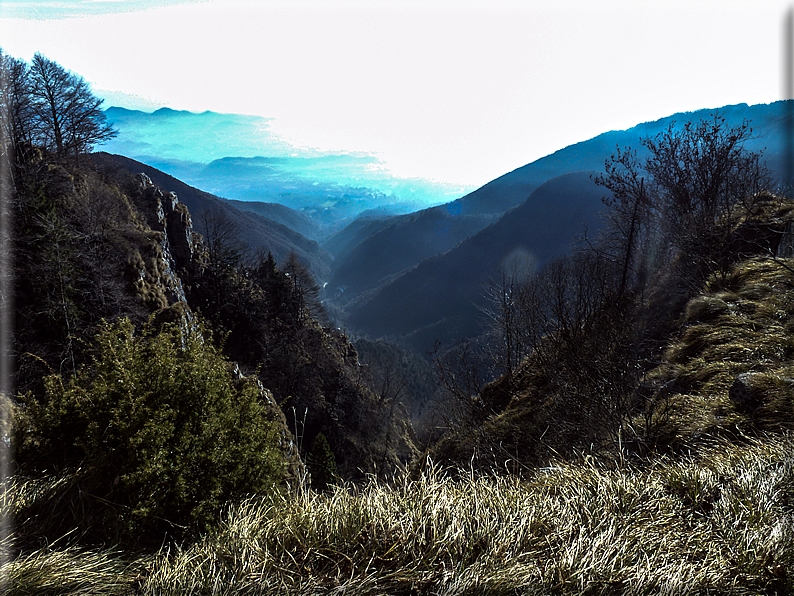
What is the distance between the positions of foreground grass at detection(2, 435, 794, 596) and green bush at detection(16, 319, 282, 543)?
295 mm

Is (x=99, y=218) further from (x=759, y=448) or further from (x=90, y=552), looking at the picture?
(x=759, y=448)

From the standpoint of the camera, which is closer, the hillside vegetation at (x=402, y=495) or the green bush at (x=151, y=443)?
the hillside vegetation at (x=402, y=495)

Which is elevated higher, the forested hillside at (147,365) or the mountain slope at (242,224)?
the mountain slope at (242,224)

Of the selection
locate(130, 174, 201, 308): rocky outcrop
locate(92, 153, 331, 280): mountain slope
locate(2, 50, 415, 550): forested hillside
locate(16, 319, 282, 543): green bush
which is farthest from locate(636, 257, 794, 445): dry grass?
locate(92, 153, 331, 280): mountain slope

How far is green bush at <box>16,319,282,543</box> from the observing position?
297 cm

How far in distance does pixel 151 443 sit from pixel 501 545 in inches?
104

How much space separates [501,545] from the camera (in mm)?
2420

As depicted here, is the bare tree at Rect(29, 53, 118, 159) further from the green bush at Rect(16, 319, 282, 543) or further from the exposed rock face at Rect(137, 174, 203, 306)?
the green bush at Rect(16, 319, 282, 543)

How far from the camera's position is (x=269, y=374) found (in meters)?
31.4

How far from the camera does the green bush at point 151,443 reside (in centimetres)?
297

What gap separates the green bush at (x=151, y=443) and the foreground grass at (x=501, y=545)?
295 mm

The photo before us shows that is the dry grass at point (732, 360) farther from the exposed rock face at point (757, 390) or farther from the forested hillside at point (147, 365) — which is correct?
the forested hillside at point (147, 365)

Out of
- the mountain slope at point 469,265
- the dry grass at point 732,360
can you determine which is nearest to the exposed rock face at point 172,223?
the dry grass at point 732,360

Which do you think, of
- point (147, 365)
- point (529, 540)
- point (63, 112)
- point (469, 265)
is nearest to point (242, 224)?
point (469, 265)
